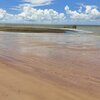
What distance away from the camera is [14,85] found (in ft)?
18.8

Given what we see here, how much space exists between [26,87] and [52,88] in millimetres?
585

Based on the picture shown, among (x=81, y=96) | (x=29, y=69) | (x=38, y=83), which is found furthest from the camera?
(x=29, y=69)

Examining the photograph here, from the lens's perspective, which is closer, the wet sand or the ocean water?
the wet sand

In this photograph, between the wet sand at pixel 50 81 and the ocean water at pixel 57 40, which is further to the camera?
the ocean water at pixel 57 40

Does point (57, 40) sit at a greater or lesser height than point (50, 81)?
lesser

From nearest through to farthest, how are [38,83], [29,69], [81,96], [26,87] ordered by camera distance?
[81,96]
[26,87]
[38,83]
[29,69]

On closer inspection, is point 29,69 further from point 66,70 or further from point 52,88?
point 52,88

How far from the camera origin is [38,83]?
600 cm

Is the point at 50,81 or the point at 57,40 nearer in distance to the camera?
the point at 50,81

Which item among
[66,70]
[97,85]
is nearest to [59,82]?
[97,85]

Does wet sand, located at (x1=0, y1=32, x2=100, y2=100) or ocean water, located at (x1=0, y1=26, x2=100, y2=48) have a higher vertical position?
wet sand, located at (x1=0, y1=32, x2=100, y2=100)

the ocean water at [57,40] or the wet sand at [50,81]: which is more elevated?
the wet sand at [50,81]

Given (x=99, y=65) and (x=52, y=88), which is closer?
(x=52, y=88)

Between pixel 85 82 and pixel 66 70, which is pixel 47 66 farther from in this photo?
pixel 85 82
